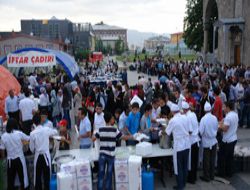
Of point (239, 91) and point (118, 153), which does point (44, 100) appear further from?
point (239, 91)

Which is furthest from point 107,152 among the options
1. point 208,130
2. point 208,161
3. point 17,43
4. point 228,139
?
point 17,43

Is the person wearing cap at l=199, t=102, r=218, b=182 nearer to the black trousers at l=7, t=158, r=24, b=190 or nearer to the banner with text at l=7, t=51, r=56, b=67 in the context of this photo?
the black trousers at l=7, t=158, r=24, b=190

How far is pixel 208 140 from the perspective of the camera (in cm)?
748

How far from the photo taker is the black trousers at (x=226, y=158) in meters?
7.73

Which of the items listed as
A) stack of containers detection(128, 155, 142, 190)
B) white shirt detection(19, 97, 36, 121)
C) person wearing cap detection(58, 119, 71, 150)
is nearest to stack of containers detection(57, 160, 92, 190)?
stack of containers detection(128, 155, 142, 190)

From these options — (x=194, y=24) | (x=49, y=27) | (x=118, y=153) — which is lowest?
(x=118, y=153)

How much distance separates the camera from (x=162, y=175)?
7.79m

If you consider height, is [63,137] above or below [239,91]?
below

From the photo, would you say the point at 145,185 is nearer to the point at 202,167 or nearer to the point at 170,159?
the point at 170,159

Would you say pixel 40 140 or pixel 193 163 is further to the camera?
pixel 193 163

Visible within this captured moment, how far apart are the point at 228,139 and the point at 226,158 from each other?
0.52 metres

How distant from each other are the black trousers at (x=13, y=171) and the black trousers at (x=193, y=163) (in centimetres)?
381

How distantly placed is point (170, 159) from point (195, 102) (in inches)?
120

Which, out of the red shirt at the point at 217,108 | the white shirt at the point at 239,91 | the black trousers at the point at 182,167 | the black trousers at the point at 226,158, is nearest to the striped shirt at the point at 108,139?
the black trousers at the point at 182,167
